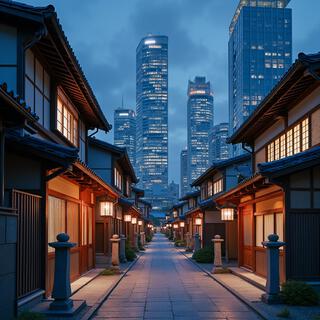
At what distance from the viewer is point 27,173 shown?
44.0ft

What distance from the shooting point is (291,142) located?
60.6ft

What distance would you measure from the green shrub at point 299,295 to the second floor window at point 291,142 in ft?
16.2

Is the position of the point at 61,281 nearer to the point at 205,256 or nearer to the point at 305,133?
the point at 305,133

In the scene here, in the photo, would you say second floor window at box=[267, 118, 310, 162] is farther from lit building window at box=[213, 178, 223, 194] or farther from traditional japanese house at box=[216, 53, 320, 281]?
lit building window at box=[213, 178, 223, 194]

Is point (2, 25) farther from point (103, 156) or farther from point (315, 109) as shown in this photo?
point (103, 156)

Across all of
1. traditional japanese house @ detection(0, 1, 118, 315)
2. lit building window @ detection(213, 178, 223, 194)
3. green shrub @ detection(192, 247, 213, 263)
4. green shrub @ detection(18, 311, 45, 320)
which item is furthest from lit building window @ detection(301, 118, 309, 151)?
lit building window @ detection(213, 178, 223, 194)

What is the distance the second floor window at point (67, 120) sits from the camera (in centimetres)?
1828

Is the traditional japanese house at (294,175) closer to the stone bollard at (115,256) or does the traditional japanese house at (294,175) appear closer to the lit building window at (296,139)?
the lit building window at (296,139)

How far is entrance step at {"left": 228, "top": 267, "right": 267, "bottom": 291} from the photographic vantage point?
1758cm

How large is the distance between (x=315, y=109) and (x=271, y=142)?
597 centimetres

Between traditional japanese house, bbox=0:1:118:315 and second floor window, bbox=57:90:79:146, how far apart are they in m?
0.18

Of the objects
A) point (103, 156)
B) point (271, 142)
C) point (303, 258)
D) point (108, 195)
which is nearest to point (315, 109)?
point (303, 258)

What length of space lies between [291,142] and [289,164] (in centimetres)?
409

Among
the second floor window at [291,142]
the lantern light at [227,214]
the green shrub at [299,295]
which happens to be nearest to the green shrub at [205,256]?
the lantern light at [227,214]
